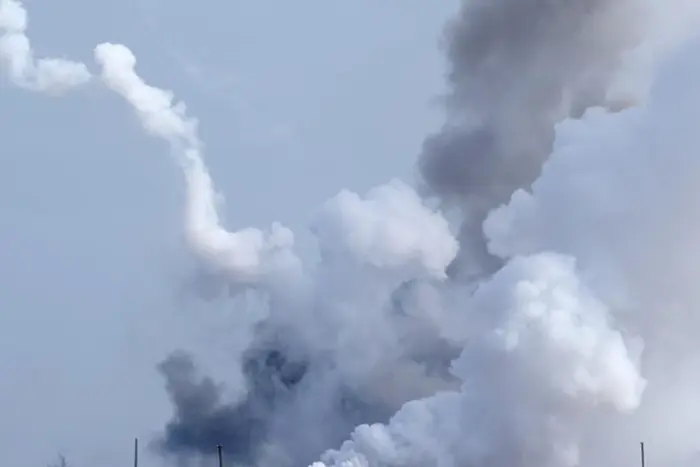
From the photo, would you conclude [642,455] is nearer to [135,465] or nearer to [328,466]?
[328,466]

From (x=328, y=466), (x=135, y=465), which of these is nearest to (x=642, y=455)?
(x=328, y=466)

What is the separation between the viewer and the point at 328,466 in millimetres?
105375

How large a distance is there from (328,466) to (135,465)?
65969 millimetres

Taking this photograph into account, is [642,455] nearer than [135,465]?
Yes

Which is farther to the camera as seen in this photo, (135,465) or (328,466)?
(135,465)

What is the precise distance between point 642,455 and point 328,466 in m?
78.6

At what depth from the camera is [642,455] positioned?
105188mm

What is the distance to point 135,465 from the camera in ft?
423
